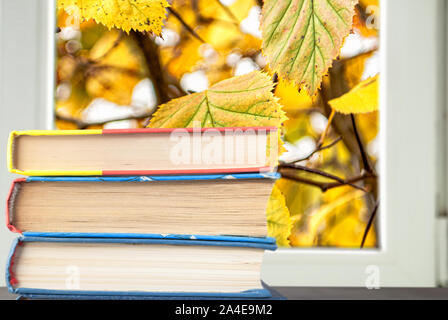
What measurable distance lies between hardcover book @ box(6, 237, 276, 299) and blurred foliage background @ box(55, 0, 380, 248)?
0.24 meters

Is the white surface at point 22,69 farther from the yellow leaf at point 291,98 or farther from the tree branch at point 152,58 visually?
the yellow leaf at point 291,98

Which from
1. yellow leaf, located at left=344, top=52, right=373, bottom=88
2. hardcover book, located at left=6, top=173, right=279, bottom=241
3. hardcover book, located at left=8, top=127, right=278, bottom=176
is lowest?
hardcover book, located at left=6, top=173, right=279, bottom=241

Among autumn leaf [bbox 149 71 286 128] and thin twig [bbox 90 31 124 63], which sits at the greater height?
thin twig [bbox 90 31 124 63]

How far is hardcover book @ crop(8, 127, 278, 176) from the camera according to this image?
385 mm

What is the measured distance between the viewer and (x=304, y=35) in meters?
0.60

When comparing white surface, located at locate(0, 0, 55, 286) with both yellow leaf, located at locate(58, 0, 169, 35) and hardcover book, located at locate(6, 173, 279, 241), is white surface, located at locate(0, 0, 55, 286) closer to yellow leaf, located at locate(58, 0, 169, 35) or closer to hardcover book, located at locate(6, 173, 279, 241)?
yellow leaf, located at locate(58, 0, 169, 35)

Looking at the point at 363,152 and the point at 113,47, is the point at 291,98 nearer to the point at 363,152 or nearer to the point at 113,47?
the point at 363,152

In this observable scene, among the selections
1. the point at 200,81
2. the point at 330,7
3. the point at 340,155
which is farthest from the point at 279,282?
the point at 330,7

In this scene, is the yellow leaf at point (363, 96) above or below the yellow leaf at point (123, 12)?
below

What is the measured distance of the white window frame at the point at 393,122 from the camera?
0.57m

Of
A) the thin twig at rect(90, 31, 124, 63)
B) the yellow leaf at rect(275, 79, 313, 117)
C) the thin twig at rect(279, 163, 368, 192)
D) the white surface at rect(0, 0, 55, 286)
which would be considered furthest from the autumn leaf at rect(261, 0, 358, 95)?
the white surface at rect(0, 0, 55, 286)

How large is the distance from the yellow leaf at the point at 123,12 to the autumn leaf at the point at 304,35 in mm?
182

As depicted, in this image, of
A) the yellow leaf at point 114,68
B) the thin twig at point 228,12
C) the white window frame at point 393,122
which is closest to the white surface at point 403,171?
the white window frame at point 393,122

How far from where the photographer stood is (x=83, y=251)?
0.39 m
